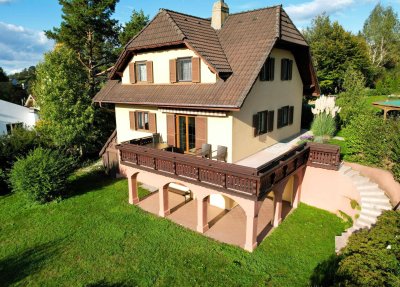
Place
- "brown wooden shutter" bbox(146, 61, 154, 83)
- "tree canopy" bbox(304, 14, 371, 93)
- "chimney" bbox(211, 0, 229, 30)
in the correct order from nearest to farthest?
"brown wooden shutter" bbox(146, 61, 154, 83) → "chimney" bbox(211, 0, 229, 30) → "tree canopy" bbox(304, 14, 371, 93)

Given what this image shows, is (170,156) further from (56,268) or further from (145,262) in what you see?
(56,268)

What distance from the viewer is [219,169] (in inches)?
450

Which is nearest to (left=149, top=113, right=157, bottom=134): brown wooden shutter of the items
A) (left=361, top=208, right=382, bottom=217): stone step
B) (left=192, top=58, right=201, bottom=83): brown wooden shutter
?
(left=192, top=58, right=201, bottom=83): brown wooden shutter

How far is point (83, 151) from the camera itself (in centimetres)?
2852

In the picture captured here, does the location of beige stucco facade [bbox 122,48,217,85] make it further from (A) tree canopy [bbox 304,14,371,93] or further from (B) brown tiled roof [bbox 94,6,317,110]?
(A) tree canopy [bbox 304,14,371,93]

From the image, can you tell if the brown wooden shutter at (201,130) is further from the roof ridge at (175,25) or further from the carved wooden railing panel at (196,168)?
the roof ridge at (175,25)

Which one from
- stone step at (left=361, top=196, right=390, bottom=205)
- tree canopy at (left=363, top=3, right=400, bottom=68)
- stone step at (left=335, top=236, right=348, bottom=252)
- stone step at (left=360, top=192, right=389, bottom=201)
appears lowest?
stone step at (left=335, top=236, right=348, bottom=252)

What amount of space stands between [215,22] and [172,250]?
46.6ft

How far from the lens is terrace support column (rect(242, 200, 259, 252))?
10922 millimetres

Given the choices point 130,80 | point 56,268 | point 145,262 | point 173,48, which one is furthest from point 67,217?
point 173,48

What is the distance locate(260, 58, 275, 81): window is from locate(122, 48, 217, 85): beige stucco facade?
10.3 feet

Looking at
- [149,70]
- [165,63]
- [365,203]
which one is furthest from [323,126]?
[149,70]

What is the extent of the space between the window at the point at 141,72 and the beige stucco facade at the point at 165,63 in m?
0.33

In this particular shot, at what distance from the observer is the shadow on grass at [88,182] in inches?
758
